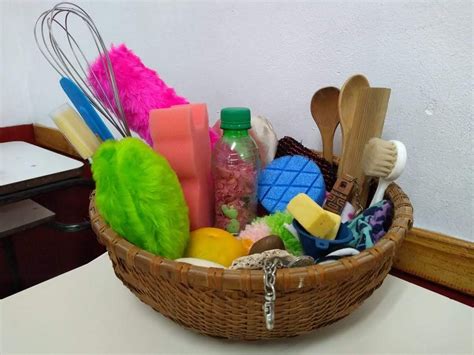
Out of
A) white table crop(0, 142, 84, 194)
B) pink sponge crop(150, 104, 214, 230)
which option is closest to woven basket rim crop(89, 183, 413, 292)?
pink sponge crop(150, 104, 214, 230)

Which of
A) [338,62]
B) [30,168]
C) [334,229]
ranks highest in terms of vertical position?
[338,62]

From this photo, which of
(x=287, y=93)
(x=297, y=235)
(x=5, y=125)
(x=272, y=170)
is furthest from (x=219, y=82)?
(x=5, y=125)

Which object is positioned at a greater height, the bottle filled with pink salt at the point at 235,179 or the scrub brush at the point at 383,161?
the scrub brush at the point at 383,161

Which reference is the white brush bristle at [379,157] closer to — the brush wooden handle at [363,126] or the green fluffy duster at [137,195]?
the brush wooden handle at [363,126]

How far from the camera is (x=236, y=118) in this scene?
42 cm

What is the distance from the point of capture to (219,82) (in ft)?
2.10

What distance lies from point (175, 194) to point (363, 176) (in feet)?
0.67

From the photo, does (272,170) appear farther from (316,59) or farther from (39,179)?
(39,179)

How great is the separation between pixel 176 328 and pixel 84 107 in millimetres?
249

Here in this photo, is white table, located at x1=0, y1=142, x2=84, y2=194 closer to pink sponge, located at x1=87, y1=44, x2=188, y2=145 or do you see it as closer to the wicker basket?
pink sponge, located at x1=87, y1=44, x2=188, y2=145

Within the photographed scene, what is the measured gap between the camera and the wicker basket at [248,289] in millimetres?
289

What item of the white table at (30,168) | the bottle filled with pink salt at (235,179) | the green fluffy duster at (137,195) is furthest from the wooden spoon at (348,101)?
the white table at (30,168)

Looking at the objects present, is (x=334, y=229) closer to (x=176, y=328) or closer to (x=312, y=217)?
(x=312, y=217)

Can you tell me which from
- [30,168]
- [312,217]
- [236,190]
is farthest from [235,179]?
[30,168]
